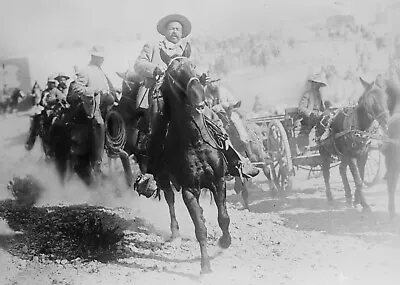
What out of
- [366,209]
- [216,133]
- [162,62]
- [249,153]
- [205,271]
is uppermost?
[162,62]

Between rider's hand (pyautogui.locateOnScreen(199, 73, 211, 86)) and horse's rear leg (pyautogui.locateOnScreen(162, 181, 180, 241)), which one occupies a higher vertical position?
→ rider's hand (pyautogui.locateOnScreen(199, 73, 211, 86))

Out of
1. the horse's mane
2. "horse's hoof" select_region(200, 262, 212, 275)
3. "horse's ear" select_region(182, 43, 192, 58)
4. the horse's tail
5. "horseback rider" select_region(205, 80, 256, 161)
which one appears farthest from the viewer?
the horse's tail

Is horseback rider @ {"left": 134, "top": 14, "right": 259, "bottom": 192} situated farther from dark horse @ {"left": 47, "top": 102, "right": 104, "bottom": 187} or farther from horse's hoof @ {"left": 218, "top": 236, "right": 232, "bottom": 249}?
dark horse @ {"left": 47, "top": 102, "right": 104, "bottom": 187}

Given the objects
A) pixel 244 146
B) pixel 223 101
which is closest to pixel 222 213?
pixel 244 146

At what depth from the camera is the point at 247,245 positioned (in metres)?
2.70

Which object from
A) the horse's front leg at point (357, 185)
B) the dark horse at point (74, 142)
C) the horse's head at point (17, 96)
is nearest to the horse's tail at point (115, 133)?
the dark horse at point (74, 142)

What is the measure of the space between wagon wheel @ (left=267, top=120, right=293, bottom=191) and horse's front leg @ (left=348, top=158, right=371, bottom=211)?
34 centimetres

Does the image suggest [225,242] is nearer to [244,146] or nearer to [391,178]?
[244,146]

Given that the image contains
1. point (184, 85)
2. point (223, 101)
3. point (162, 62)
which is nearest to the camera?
point (184, 85)

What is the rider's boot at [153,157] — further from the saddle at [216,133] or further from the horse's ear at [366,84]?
the horse's ear at [366,84]

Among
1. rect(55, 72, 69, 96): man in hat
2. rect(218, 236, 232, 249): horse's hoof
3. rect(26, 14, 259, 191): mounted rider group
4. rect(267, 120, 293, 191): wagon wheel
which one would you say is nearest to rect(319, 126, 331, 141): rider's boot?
rect(267, 120, 293, 191): wagon wheel

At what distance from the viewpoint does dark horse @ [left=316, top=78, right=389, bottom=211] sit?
2.83 meters

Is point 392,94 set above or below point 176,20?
below

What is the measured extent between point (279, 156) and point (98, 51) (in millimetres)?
1219
